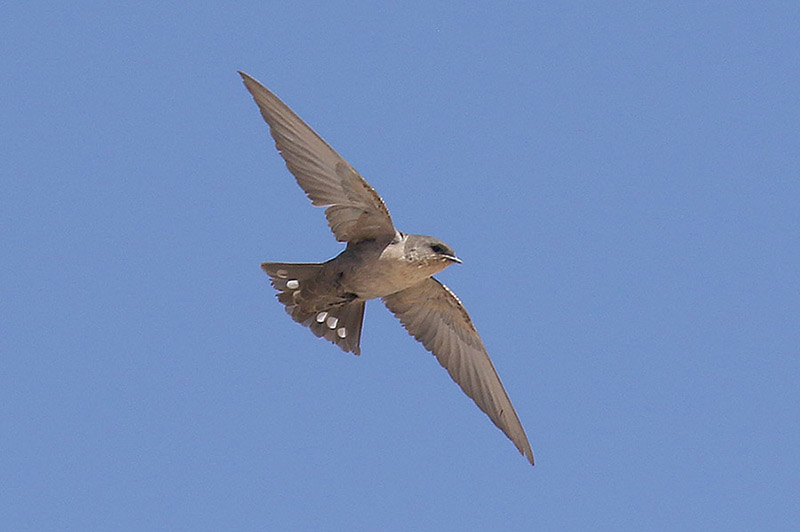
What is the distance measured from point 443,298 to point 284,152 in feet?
9.45

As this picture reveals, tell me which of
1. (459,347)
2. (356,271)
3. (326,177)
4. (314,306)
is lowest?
(459,347)

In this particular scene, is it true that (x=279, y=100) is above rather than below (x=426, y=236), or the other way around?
above

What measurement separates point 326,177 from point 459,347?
3068 mm

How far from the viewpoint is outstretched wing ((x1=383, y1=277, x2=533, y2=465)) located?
49.2 ft

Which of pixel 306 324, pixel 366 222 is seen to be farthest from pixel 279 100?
pixel 306 324

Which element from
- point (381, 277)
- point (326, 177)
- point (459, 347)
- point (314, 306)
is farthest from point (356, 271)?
point (459, 347)

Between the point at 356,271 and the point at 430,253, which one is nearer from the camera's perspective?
the point at 430,253

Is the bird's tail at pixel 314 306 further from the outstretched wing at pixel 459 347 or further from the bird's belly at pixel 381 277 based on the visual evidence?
the outstretched wing at pixel 459 347

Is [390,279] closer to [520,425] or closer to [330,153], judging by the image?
[330,153]

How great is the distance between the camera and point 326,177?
1321cm

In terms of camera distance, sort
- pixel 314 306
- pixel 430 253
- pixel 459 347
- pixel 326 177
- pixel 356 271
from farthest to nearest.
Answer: pixel 459 347 < pixel 314 306 < pixel 356 271 < pixel 430 253 < pixel 326 177

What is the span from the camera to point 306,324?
46.4 ft

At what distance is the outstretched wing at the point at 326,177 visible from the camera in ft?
41.9

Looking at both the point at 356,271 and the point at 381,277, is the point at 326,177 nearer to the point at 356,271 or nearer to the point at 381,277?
the point at 356,271
